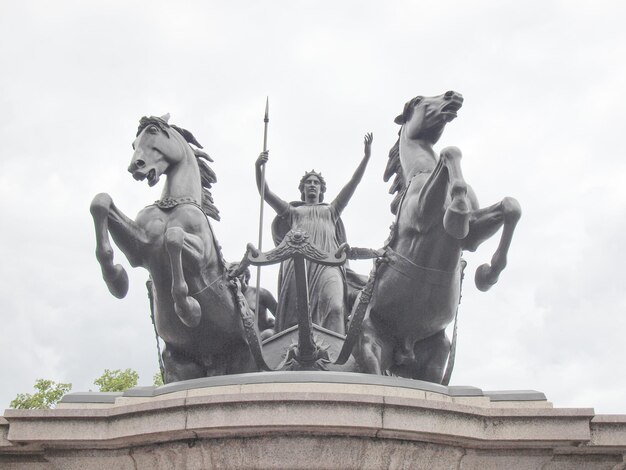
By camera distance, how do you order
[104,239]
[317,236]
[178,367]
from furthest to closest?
1. [317,236]
2. [178,367]
3. [104,239]

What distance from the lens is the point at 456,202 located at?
834 centimetres

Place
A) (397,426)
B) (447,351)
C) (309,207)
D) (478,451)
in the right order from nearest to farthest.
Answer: (397,426) → (478,451) → (447,351) → (309,207)

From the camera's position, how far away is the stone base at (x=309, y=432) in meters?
6.48

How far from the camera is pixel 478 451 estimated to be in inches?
273

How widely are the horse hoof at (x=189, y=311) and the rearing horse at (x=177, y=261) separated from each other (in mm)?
11

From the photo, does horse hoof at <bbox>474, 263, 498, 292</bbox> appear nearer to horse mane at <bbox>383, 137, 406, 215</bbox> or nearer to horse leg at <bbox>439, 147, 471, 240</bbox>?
horse leg at <bbox>439, 147, 471, 240</bbox>

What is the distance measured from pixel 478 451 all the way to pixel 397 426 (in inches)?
33.7

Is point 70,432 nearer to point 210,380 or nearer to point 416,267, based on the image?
point 210,380

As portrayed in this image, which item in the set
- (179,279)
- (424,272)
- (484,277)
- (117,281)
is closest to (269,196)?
(117,281)

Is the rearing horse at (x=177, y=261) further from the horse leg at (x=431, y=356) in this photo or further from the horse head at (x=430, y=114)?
the horse head at (x=430, y=114)

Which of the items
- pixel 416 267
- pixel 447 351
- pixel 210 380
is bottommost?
pixel 210 380

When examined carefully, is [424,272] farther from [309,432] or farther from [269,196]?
[269,196]

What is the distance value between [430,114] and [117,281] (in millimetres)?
4165

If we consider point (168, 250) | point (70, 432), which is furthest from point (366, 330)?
point (70, 432)
